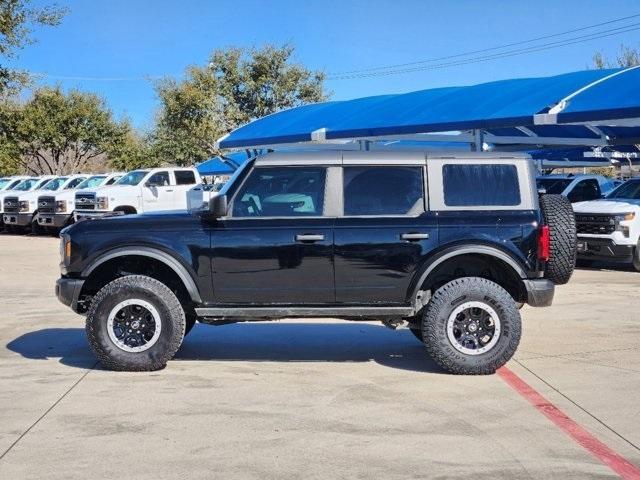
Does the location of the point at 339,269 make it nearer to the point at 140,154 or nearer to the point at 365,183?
the point at 365,183

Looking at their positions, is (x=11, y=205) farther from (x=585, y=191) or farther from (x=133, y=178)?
(x=585, y=191)

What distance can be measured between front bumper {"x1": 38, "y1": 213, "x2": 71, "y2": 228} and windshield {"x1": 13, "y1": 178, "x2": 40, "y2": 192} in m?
4.83

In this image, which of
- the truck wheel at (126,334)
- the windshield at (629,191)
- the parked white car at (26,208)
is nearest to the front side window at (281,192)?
the truck wheel at (126,334)

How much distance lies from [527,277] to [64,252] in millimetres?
4122

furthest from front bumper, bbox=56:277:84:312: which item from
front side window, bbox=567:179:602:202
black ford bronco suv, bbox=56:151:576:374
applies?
front side window, bbox=567:179:602:202

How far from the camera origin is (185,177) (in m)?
25.6

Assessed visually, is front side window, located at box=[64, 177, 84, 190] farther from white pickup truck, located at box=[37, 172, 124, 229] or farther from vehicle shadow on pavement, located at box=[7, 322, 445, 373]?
vehicle shadow on pavement, located at box=[7, 322, 445, 373]

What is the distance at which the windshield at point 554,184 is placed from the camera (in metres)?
19.7

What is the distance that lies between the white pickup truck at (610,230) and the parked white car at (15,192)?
19.7 metres

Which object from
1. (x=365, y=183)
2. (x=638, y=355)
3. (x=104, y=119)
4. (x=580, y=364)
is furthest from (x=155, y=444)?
(x=104, y=119)

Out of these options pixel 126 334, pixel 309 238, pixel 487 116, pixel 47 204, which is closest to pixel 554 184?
pixel 487 116

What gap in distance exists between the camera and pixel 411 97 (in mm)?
22547

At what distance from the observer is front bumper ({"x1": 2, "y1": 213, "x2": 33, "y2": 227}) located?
28078 mm

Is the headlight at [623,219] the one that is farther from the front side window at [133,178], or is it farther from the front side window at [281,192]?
the front side window at [133,178]
